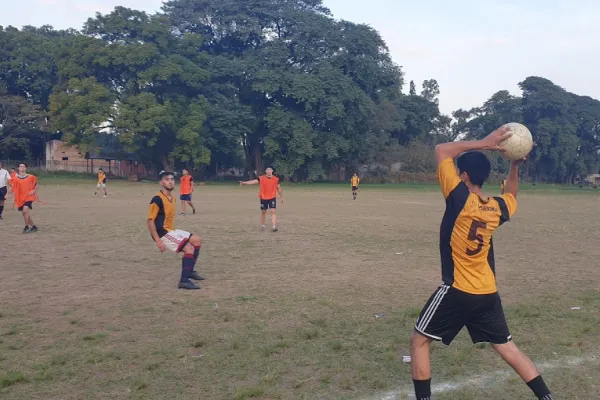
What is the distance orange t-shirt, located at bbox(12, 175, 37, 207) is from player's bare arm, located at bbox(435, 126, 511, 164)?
1347cm

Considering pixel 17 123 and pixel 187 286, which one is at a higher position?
pixel 17 123

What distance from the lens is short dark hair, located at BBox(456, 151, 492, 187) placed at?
13.8 feet

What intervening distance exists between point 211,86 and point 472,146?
5153cm

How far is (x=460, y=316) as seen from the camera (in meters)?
4.20

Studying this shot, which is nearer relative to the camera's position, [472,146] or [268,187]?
[472,146]

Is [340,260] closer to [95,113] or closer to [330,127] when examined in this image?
[95,113]

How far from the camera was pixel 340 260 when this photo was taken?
11.3 metres

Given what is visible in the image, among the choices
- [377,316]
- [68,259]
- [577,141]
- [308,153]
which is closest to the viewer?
[377,316]

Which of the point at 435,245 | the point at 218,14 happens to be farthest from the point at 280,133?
the point at 435,245

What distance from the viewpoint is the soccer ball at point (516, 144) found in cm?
428

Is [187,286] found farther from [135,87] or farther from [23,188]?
[135,87]

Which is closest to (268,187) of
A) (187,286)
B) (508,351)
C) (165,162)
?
(187,286)

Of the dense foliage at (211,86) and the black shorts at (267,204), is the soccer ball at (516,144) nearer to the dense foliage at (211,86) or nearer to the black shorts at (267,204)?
the black shorts at (267,204)

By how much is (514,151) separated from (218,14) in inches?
2179
